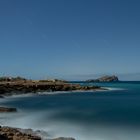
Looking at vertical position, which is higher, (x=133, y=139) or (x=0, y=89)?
(x=0, y=89)

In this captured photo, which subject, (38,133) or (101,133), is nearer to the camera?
(38,133)

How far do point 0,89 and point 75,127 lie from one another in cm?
6459

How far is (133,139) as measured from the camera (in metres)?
28.1

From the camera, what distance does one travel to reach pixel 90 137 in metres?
28.2

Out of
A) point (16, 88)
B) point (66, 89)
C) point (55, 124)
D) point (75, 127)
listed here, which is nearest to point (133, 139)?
point (75, 127)

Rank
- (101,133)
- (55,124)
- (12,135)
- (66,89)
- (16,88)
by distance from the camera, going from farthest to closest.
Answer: (66,89) < (16,88) < (55,124) < (101,133) < (12,135)

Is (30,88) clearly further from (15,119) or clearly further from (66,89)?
(15,119)

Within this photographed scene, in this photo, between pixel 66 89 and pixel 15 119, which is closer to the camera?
pixel 15 119

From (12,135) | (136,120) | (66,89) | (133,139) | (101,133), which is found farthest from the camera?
(66,89)

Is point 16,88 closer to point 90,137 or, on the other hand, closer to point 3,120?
point 3,120

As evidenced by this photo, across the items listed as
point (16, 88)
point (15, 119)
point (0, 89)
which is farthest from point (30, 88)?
point (15, 119)

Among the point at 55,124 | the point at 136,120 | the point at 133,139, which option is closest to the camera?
the point at 133,139

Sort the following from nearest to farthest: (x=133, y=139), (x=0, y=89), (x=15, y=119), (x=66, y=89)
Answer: (x=133, y=139) < (x=15, y=119) < (x=0, y=89) < (x=66, y=89)

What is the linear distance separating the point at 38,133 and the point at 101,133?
6216 mm
